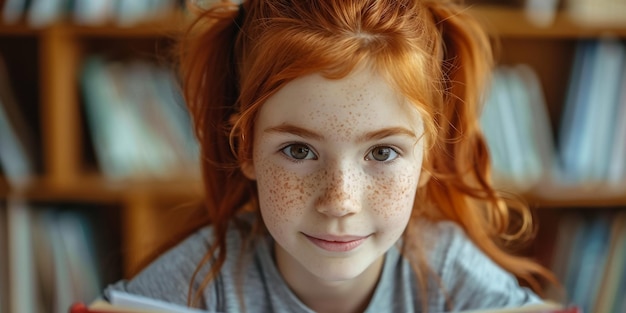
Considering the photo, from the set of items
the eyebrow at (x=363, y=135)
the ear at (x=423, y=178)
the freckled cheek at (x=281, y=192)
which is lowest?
the freckled cheek at (x=281, y=192)

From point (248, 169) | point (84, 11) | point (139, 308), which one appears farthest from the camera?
point (84, 11)

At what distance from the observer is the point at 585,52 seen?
182cm

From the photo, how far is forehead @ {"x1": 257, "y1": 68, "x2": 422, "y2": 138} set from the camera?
0.84 m

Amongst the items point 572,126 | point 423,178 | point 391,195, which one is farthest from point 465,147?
point 572,126

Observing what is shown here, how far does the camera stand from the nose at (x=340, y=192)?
0.86m

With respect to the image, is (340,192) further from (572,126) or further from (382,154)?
(572,126)

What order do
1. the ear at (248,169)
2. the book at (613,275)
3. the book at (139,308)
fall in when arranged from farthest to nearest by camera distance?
1. the book at (613,275)
2. the ear at (248,169)
3. the book at (139,308)

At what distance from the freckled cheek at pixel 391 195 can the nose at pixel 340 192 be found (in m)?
0.03

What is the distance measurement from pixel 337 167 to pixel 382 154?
0.20 ft

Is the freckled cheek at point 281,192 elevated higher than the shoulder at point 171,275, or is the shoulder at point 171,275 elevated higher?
the freckled cheek at point 281,192

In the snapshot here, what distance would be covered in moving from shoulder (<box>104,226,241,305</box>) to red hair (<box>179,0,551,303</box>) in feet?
0.05

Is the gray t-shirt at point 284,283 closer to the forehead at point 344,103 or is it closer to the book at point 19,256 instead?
the forehead at point 344,103

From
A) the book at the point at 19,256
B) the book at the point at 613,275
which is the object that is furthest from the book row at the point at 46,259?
the book at the point at 613,275

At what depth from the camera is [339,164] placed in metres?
0.86
